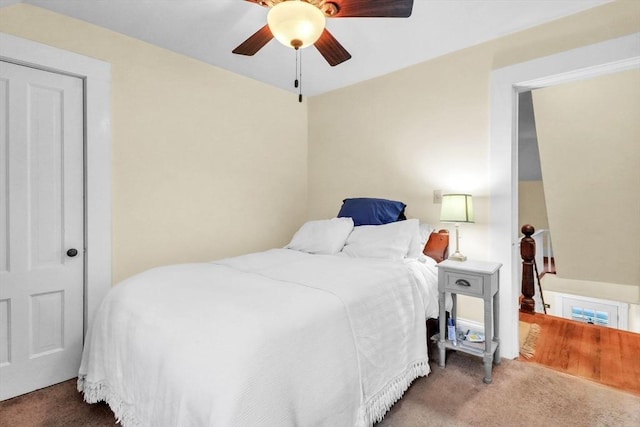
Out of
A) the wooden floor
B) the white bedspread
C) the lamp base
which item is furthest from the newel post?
the white bedspread

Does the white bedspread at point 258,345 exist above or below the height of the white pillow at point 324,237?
below

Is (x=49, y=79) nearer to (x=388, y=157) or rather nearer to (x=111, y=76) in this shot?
(x=111, y=76)

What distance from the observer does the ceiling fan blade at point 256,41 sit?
1863 millimetres

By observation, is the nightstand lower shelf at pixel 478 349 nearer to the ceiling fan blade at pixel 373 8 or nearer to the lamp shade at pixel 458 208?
the lamp shade at pixel 458 208

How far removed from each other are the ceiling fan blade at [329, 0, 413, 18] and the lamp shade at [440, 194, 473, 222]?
1327 mm

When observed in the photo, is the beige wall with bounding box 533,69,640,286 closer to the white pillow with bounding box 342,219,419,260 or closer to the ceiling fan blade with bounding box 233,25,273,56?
the white pillow with bounding box 342,219,419,260

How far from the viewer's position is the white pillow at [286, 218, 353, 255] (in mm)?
2689

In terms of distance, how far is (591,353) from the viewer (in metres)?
2.50

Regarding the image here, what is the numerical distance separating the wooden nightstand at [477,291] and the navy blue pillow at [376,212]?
2.16 ft

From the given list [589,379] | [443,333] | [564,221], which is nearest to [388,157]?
[443,333]

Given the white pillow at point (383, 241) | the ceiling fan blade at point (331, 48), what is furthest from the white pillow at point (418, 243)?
the ceiling fan blade at point (331, 48)

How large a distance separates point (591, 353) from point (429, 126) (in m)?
2.21

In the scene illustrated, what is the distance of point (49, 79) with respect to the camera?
2.14 m

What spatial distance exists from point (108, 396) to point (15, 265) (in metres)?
1.08
